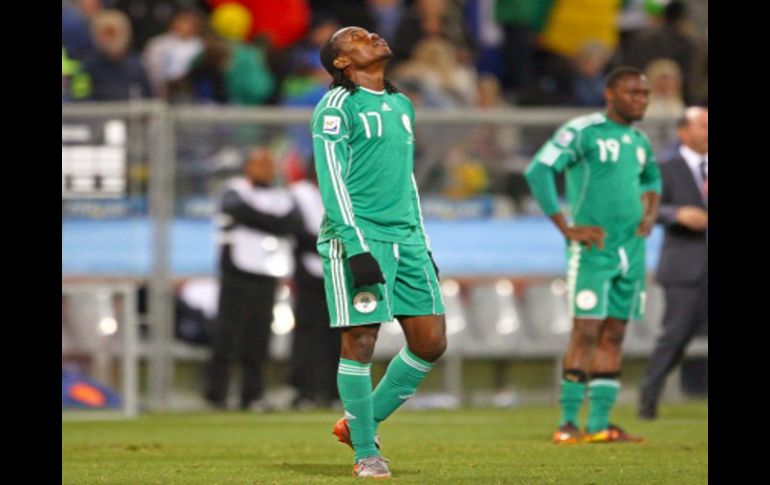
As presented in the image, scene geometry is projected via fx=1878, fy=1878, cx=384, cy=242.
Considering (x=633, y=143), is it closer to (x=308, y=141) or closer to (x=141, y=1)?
(x=308, y=141)

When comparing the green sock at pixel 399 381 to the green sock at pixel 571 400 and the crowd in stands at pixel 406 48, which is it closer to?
the green sock at pixel 571 400

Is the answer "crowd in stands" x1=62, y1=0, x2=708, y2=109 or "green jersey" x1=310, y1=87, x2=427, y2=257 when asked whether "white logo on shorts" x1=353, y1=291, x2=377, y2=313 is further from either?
"crowd in stands" x1=62, y1=0, x2=708, y2=109

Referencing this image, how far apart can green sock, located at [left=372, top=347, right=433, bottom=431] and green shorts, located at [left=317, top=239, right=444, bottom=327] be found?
291 millimetres

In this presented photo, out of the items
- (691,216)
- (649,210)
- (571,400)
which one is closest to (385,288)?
(571,400)

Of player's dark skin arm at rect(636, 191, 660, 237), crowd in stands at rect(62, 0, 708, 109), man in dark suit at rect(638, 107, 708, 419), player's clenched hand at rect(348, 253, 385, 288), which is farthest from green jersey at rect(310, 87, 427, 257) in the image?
crowd in stands at rect(62, 0, 708, 109)

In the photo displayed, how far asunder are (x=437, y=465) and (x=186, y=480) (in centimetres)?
153

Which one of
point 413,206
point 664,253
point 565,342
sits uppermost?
point 413,206

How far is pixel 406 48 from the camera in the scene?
2108 centimetres

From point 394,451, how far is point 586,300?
1.69 metres

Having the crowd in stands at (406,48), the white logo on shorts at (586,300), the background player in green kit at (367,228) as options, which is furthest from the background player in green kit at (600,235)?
the crowd in stands at (406,48)

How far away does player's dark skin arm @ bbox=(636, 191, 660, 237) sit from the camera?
1246 centimetres

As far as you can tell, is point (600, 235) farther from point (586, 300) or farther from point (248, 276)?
point (248, 276)
